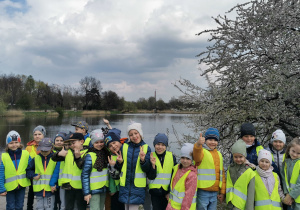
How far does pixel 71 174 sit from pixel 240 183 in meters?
Answer: 2.43

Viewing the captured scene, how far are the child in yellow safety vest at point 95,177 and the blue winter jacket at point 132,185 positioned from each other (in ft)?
0.96

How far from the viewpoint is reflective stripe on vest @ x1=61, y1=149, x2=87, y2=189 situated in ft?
12.1

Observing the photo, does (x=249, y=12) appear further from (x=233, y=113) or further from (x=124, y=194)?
(x=124, y=194)

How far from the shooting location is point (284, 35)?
14.8ft

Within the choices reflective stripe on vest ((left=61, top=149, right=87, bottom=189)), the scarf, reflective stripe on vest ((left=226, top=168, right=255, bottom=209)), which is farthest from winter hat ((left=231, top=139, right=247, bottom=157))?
reflective stripe on vest ((left=61, top=149, right=87, bottom=189))

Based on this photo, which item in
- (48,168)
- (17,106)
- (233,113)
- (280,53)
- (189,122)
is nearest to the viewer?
(48,168)

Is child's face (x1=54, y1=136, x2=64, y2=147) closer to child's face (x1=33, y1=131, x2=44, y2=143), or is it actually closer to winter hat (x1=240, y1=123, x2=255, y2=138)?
child's face (x1=33, y1=131, x2=44, y2=143)

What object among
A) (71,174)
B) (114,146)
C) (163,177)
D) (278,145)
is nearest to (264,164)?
(278,145)

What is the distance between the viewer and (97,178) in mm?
3582

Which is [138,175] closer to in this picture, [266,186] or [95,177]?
[95,177]

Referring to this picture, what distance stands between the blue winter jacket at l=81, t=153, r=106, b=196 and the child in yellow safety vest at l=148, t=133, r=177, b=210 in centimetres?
77

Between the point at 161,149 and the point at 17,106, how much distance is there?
5445 cm

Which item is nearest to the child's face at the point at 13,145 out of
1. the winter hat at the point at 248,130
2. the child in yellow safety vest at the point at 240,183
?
the child in yellow safety vest at the point at 240,183

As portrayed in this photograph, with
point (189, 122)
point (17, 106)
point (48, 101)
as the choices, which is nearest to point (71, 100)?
point (48, 101)
